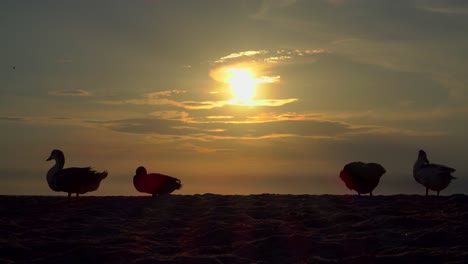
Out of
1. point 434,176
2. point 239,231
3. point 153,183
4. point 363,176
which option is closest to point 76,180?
point 153,183

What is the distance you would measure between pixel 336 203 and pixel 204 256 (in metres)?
6.30

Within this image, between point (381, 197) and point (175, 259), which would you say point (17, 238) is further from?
point (381, 197)

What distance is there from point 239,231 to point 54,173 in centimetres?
880

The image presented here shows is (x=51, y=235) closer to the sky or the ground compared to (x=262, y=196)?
closer to the ground

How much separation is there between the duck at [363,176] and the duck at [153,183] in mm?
6279

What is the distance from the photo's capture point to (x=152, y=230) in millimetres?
11219

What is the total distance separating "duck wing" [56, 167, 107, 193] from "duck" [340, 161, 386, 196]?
8.20m

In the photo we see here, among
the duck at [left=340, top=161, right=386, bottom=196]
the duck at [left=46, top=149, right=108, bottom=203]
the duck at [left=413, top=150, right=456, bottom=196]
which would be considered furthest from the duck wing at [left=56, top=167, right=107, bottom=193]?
the duck at [left=413, top=150, right=456, bottom=196]

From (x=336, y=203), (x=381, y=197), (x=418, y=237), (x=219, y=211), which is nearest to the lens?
(x=418, y=237)

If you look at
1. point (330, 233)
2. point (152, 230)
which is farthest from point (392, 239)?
point (152, 230)

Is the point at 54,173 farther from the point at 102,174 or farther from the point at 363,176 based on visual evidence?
the point at 363,176

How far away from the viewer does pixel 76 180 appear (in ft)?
55.4

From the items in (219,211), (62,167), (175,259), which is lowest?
(175,259)

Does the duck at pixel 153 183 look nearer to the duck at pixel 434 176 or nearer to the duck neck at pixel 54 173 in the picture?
the duck neck at pixel 54 173
